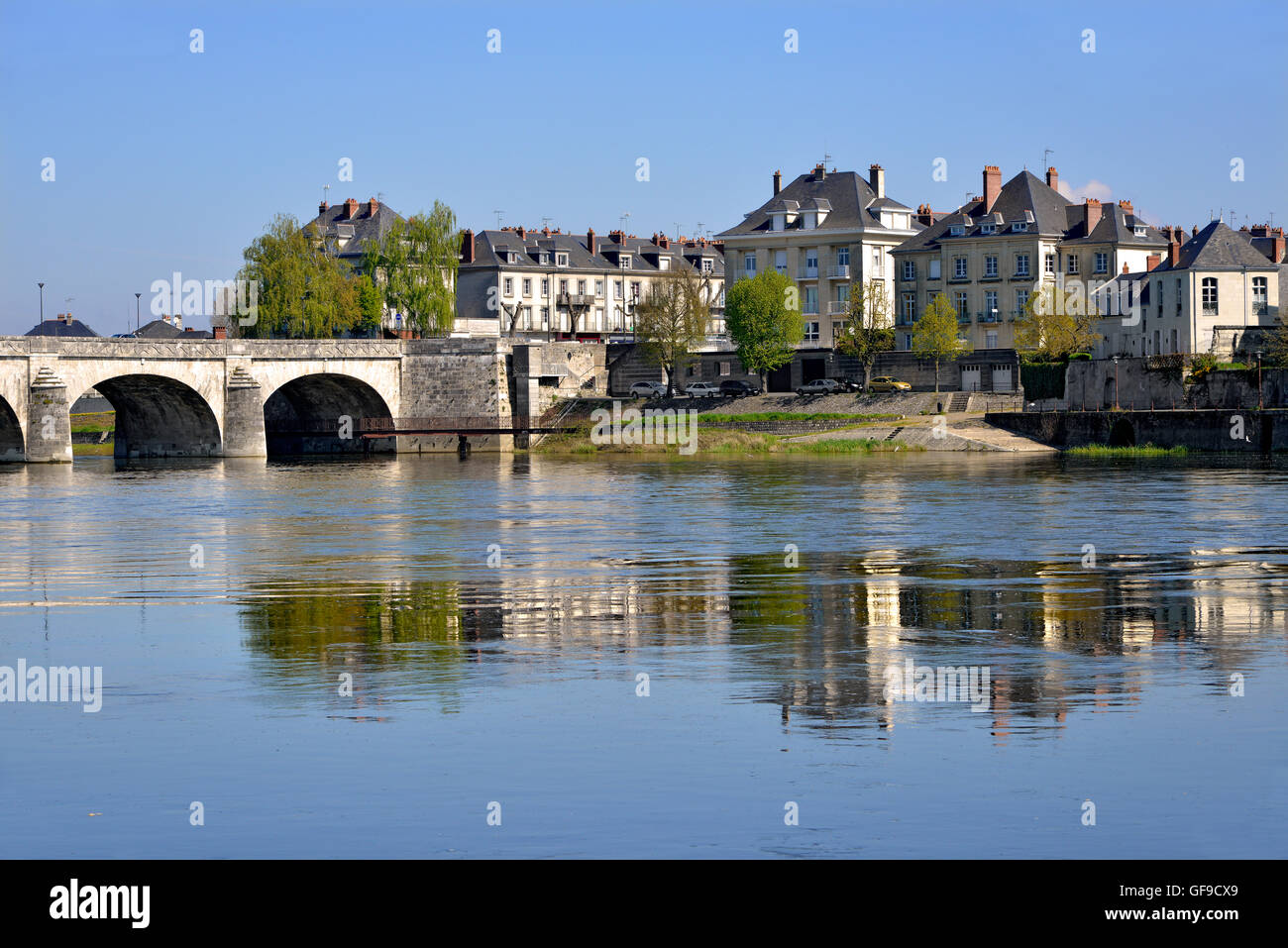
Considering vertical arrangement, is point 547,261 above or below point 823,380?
above

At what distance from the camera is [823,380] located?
104 m

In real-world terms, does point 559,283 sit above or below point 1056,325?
above

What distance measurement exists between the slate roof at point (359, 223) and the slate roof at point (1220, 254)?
55974mm

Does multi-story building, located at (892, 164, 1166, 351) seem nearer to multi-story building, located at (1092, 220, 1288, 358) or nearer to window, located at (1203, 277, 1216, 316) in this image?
multi-story building, located at (1092, 220, 1288, 358)

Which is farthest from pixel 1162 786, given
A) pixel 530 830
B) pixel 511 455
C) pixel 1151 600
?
pixel 511 455

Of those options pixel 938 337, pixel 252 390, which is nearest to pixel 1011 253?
pixel 938 337

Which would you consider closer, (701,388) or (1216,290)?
(1216,290)

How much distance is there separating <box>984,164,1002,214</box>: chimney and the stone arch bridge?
108ft

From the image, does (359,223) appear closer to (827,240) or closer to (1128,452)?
(827,240)

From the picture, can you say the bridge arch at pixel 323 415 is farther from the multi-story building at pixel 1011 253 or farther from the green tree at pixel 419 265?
the multi-story building at pixel 1011 253

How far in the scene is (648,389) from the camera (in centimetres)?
10938

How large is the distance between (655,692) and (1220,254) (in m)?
85.0
